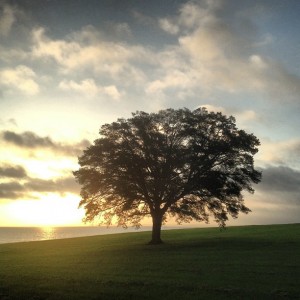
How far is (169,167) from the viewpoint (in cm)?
4409

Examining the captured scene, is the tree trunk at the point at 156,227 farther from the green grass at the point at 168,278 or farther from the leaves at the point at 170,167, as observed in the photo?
the green grass at the point at 168,278

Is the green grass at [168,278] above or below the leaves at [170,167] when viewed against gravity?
below

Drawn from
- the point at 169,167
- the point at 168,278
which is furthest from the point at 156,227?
the point at 168,278

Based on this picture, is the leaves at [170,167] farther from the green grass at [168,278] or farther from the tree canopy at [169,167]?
the green grass at [168,278]

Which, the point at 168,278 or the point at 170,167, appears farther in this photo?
the point at 170,167

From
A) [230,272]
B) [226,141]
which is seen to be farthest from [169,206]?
[230,272]

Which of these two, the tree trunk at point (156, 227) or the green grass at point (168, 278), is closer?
the green grass at point (168, 278)

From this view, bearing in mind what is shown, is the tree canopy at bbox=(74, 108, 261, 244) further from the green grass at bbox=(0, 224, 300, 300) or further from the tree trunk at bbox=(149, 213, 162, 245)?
the green grass at bbox=(0, 224, 300, 300)

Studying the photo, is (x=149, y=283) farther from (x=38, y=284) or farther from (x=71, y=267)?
(x=71, y=267)

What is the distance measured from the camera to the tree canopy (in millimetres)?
43750

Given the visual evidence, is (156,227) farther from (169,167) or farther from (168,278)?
(168,278)

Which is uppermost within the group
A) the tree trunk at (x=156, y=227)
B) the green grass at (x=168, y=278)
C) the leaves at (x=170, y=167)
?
the leaves at (x=170, y=167)

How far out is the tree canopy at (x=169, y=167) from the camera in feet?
144

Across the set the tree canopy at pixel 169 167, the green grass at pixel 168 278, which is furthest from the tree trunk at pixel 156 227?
the green grass at pixel 168 278
